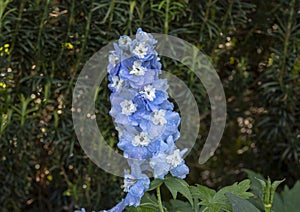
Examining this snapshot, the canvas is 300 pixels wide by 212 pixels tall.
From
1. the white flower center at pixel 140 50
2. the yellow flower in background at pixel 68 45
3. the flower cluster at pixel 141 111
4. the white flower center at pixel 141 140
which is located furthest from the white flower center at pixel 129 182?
the yellow flower in background at pixel 68 45

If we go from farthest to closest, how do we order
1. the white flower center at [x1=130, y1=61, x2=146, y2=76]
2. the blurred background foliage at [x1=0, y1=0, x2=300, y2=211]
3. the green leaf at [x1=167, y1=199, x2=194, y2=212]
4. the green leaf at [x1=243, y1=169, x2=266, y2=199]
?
the blurred background foliage at [x1=0, y1=0, x2=300, y2=211], the green leaf at [x1=167, y1=199, x2=194, y2=212], the green leaf at [x1=243, y1=169, x2=266, y2=199], the white flower center at [x1=130, y1=61, x2=146, y2=76]

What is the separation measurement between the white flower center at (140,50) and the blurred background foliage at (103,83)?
743 millimetres

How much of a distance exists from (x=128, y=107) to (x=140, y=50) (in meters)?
0.16

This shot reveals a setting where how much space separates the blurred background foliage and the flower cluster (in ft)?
2.38

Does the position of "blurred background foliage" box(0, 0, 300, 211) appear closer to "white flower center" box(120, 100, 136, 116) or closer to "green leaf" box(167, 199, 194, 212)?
"green leaf" box(167, 199, 194, 212)

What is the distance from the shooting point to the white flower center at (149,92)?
1573mm

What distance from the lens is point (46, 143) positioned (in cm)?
257

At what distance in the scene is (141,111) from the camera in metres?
1.59

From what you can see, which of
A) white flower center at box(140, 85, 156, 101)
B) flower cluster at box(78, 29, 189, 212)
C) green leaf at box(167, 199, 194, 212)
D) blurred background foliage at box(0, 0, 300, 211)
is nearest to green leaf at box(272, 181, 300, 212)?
blurred background foliage at box(0, 0, 300, 211)

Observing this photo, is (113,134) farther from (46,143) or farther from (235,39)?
(235,39)

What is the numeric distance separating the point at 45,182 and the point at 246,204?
1.38 m

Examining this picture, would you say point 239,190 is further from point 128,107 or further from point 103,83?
point 103,83

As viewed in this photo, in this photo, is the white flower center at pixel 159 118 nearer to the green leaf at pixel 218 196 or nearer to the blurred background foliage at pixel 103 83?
the green leaf at pixel 218 196

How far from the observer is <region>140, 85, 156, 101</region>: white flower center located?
61.9 inches
